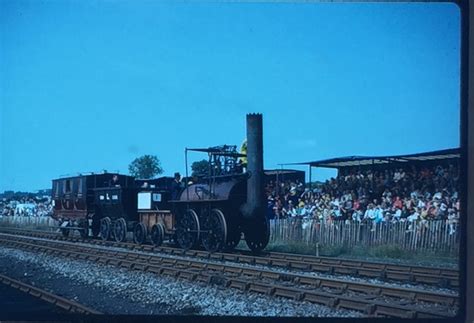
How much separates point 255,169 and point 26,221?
8.63 ft

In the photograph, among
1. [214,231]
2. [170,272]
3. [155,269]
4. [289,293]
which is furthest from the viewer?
[214,231]

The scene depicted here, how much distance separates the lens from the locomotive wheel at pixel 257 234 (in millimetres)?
6415

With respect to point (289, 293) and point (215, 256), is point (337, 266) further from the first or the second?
point (289, 293)

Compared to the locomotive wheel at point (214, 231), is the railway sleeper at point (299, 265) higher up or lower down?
lower down

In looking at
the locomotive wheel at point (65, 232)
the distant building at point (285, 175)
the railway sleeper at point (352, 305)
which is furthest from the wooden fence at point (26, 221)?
the railway sleeper at point (352, 305)

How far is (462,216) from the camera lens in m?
4.30

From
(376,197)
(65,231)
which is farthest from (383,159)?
(65,231)

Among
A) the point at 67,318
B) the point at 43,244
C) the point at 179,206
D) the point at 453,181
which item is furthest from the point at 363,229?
the point at 43,244

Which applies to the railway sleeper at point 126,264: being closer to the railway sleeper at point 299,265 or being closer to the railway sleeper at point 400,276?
the railway sleeper at point 299,265

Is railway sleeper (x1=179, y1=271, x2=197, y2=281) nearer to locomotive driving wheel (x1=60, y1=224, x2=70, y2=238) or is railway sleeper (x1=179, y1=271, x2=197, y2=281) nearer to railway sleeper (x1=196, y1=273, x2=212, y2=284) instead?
railway sleeper (x1=196, y1=273, x2=212, y2=284)

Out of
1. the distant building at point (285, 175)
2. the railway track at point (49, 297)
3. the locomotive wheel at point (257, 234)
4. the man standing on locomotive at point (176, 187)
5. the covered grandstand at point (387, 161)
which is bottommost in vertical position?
the railway track at point (49, 297)

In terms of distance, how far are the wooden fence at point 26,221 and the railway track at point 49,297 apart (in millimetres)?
813

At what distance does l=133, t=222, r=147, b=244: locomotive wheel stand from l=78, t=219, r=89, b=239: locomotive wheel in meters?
1.07

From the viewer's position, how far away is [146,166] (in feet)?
16.0
